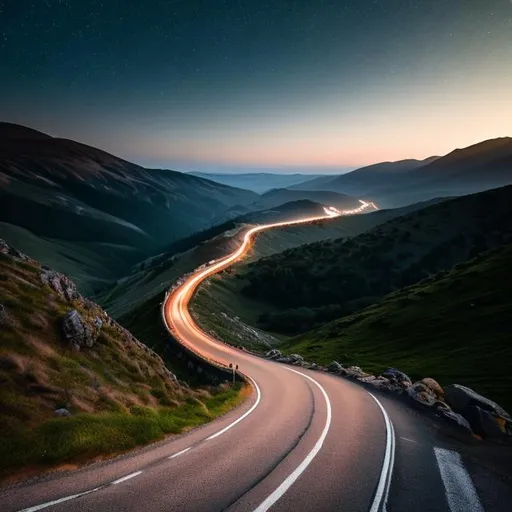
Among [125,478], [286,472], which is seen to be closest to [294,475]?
[286,472]

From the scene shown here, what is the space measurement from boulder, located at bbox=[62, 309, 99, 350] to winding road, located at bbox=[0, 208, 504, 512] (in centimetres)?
733

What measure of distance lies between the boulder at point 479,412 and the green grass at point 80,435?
17498 mm

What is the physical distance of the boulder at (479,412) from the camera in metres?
22.6

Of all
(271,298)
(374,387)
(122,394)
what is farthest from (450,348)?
(271,298)

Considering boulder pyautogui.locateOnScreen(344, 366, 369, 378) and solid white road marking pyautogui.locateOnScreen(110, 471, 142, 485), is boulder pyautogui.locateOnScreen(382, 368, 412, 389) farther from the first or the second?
solid white road marking pyautogui.locateOnScreen(110, 471, 142, 485)

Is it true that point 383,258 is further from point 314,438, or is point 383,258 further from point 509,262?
point 314,438

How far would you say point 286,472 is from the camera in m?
14.3

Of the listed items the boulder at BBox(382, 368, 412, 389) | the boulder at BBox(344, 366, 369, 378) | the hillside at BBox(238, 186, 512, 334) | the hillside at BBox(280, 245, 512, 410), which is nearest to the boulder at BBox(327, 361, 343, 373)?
the boulder at BBox(344, 366, 369, 378)

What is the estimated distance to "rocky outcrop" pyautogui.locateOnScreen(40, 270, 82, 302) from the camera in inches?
877

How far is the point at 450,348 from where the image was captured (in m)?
42.4

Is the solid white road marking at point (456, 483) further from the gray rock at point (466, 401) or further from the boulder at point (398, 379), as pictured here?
the boulder at point (398, 379)

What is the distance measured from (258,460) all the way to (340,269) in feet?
355

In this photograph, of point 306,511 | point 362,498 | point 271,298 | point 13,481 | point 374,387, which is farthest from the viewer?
point 271,298

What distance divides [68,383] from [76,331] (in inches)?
147
